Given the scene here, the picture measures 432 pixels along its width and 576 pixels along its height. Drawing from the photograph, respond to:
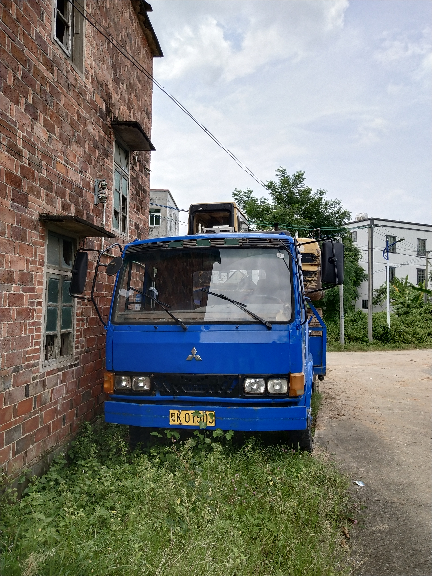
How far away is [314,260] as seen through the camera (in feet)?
22.1

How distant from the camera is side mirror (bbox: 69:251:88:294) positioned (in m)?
4.47

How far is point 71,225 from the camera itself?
16.6ft

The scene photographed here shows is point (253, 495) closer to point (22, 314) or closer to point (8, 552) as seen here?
point (8, 552)

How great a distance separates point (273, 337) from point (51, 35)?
3.92 meters

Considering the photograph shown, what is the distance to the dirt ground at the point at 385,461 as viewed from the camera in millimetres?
3289

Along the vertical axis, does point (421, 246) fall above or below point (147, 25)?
below

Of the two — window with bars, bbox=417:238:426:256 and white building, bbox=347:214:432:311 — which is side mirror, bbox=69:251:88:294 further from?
window with bars, bbox=417:238:426:256

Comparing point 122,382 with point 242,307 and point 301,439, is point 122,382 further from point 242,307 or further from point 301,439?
point 301,439

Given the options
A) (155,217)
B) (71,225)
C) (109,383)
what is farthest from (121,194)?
(155,217)

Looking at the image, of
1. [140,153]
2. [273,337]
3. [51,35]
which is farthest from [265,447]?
[140,153]

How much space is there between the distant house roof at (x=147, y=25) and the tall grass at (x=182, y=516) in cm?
731

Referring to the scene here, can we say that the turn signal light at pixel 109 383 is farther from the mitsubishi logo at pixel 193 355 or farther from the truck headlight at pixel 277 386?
the truck headlight at pixel 277 386

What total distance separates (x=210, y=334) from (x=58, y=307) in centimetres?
207

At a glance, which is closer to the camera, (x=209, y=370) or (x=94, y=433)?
(x=209, y=370)
